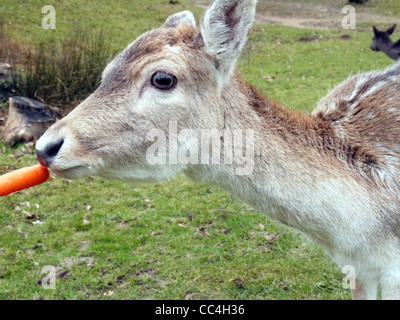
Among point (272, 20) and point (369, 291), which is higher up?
point (272, 20)

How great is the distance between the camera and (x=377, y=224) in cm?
292

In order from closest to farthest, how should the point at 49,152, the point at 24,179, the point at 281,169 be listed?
1. the point at 49,152
2. the point at 281,169
3. the point at 24,179

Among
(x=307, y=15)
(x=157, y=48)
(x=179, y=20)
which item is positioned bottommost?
(x=157, y=48)

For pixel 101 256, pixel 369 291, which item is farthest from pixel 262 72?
pixel 369 291

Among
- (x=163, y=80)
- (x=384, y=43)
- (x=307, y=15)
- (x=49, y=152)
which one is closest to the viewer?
(x=49, y=152)

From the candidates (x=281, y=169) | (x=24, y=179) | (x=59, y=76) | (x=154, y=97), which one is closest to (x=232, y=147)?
(x=281, y=169)

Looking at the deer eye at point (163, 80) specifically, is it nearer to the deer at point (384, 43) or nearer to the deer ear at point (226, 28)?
the deer ear at point (226, 28)

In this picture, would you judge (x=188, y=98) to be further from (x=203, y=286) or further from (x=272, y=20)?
(x=272, y=20)

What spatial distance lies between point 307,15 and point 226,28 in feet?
78.2

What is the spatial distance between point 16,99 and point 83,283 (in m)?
5.13

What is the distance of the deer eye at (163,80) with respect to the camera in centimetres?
284

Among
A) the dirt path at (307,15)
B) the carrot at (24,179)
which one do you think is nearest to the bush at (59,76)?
the carrot at (24,179)

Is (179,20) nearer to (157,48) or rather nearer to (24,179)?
(157,48)

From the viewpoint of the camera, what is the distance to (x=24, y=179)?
310 cm
